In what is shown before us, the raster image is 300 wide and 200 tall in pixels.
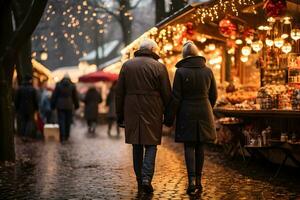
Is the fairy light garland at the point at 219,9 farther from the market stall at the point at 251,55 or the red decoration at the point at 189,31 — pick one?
the red decoration at the point at 189,31

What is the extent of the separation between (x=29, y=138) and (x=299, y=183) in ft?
40.5

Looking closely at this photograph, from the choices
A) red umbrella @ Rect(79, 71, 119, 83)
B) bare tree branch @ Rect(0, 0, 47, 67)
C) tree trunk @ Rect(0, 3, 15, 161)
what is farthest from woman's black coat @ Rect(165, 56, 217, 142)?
red umbrella @ Rect(79, 71, 119, 83)

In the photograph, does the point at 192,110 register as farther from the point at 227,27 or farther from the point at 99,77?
the point at 99,77

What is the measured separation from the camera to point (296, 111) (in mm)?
12188

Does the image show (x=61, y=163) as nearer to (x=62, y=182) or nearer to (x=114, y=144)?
(x=62, y=182)

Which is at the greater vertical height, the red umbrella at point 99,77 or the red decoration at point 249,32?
the red decoration at point 249,32

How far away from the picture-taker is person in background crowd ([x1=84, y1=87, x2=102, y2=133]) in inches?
1101

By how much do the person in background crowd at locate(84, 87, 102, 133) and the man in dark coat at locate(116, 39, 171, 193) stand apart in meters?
17.3

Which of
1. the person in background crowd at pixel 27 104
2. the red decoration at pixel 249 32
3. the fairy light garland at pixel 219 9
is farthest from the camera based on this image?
the person in background crowd at pixel 27 104

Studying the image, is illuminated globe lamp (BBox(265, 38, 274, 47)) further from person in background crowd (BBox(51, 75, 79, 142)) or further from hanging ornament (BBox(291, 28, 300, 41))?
person in background crowd (BBox(51, 75, 79, 142))

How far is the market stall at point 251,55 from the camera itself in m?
13.7

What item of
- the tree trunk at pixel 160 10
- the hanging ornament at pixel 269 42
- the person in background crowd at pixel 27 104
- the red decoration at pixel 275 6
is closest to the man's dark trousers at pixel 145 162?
the red decoration at pixel 275 6

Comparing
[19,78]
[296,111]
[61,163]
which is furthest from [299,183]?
[19,78]

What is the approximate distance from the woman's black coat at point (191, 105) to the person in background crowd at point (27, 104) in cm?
1221
